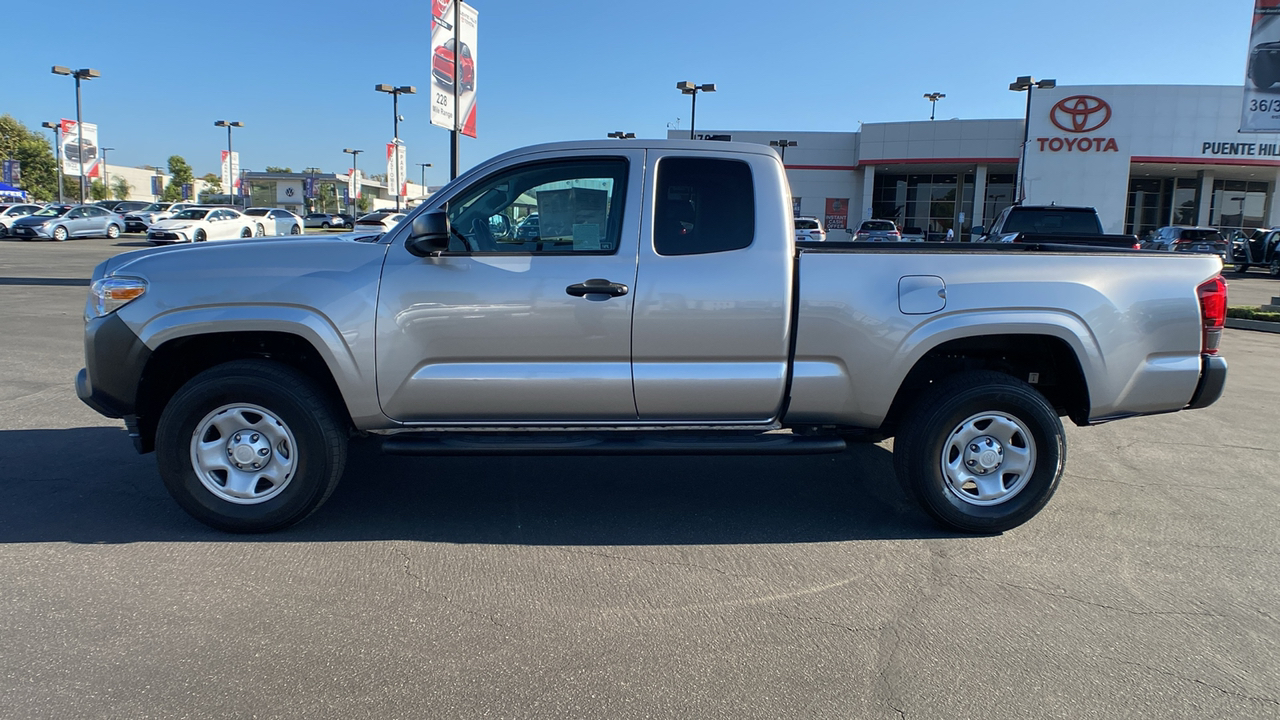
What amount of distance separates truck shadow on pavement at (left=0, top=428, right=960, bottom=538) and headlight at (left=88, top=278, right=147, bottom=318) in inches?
45.9

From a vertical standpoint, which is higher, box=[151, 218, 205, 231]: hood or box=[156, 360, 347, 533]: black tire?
box=[151, 218, 205, 231]: hood

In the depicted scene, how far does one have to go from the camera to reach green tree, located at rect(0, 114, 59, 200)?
7419 cm

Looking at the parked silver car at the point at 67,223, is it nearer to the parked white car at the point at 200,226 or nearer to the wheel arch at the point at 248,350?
the parked white car at the point at 200,226

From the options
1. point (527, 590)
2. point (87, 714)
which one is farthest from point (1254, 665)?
point (87, 714)

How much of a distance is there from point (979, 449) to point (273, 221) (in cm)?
3818

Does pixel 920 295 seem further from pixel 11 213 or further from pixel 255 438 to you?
pixel 11 213

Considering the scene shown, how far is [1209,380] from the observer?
452cm

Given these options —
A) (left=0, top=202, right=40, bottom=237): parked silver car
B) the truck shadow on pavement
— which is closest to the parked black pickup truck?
Answer: the truck shadow on pavement

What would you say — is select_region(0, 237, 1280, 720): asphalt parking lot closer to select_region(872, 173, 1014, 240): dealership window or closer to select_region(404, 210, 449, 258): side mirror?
select_region(404, 210, 449, 258): side mirror

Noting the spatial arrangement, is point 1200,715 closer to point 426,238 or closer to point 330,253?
point 426,238

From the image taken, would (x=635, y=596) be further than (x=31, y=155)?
No

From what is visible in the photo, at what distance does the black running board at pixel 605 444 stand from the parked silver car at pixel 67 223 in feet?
134

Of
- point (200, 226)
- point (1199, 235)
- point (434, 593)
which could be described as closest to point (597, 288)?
point (434, 593)

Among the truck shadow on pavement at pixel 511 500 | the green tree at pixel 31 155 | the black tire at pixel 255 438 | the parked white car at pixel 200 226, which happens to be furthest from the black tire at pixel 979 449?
the green tree at pixel 31 155
